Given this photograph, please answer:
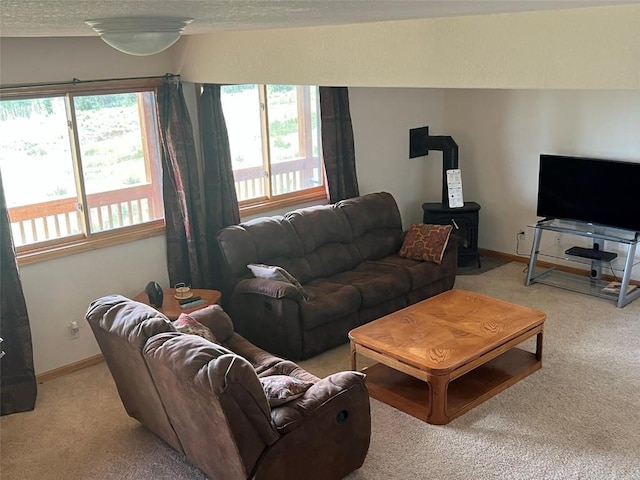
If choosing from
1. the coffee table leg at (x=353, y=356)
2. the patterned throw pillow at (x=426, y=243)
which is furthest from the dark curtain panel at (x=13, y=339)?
the patterned throw pillow at (x=426, y=243)

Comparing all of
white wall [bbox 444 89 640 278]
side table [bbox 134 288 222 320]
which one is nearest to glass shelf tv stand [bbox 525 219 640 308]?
white wall [bbox 444 89 640 278]

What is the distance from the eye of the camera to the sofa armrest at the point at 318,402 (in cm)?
313

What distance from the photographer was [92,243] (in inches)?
188

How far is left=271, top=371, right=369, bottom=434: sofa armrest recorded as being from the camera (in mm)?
3131

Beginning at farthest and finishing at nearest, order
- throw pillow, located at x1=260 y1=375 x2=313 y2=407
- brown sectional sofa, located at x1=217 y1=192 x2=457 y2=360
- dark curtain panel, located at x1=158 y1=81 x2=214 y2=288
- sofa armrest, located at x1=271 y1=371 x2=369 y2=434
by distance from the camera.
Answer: dark curtain panel, located at x1=158 y1=81 x2=214 y2=288, brown sectional sofa, located at x1=217 y1=192 x2=457 y2=360, throw pillow, located at x1=260 y1=375 x2=313 y2=407, sofa armrest, located at x1=271 y1=371 x2=369 y2=434

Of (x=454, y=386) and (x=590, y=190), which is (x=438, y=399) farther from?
(x=590, y=190)

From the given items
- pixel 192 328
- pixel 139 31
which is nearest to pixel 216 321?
pixel 192 328

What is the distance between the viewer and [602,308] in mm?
5613

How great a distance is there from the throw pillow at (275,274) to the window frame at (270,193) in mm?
758

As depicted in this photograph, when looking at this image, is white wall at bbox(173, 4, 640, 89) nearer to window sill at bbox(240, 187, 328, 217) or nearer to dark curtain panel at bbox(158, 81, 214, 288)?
dark curtain panel at bbox(158, 81, 214, 288)

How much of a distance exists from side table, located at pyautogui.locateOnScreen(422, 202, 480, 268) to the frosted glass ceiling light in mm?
5012

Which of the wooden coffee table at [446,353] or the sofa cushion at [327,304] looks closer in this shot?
the wooden coffee table at [446,353]

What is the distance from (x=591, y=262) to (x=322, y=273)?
8.31 ft

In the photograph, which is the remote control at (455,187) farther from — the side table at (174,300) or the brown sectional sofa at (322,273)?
the side table at (174,300)
